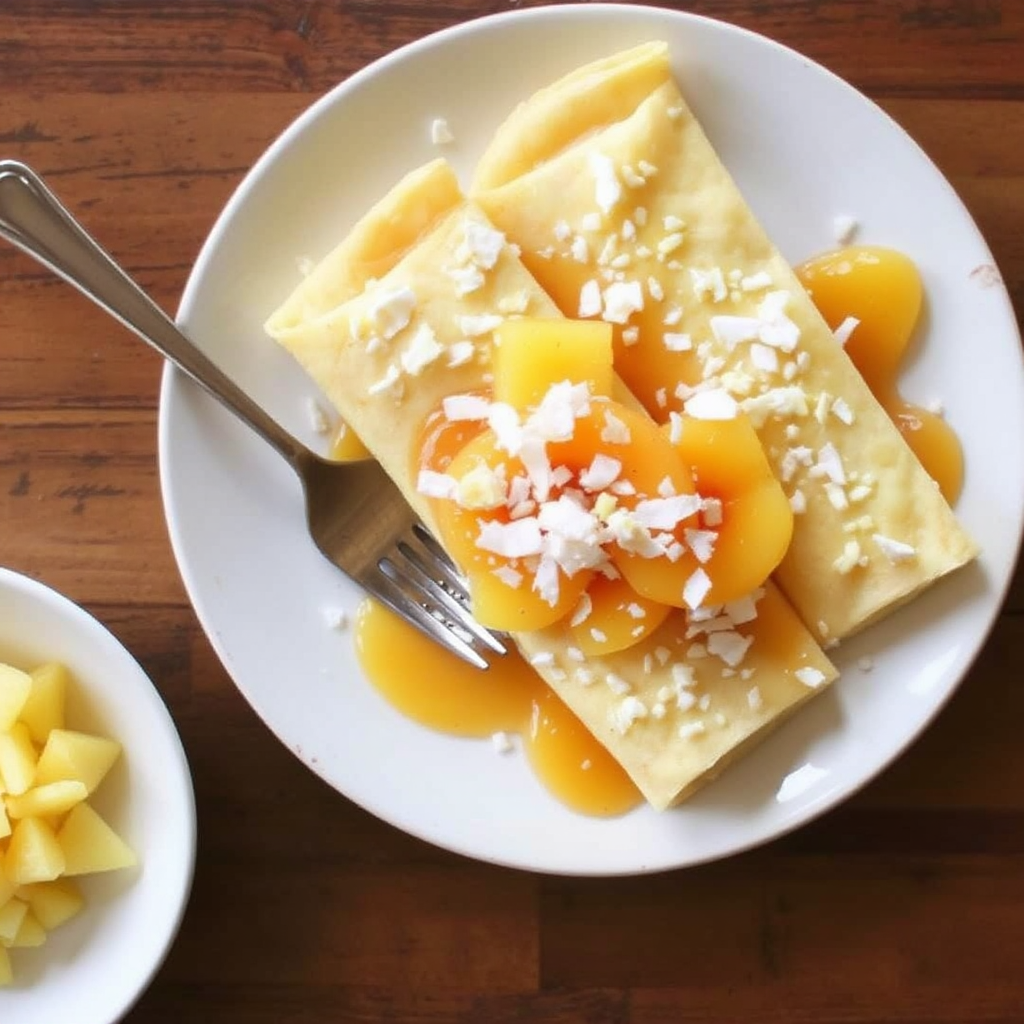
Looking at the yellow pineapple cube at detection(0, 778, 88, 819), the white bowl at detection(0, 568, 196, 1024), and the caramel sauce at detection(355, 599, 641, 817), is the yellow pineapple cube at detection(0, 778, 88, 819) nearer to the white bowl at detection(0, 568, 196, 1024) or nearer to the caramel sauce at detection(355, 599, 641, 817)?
the white bowl at detection(0, 568, 196, 1024)

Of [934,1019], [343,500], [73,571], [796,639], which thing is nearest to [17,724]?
[73,571]

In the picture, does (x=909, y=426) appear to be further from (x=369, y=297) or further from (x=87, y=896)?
(x=87, y=896)

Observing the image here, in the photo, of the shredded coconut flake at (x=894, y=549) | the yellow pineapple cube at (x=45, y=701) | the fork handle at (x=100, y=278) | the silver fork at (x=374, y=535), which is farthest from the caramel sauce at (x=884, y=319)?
the yellow pineapple cube at (x=45, y=701)

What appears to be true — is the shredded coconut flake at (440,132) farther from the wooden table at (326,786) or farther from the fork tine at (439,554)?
the fork tine at (439,554)

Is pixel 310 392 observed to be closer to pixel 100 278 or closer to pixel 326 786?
pixel 100 278

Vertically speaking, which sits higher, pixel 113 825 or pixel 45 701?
pixel 45 701

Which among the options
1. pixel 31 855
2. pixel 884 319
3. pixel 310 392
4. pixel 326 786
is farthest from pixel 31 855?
pixel 884 319
